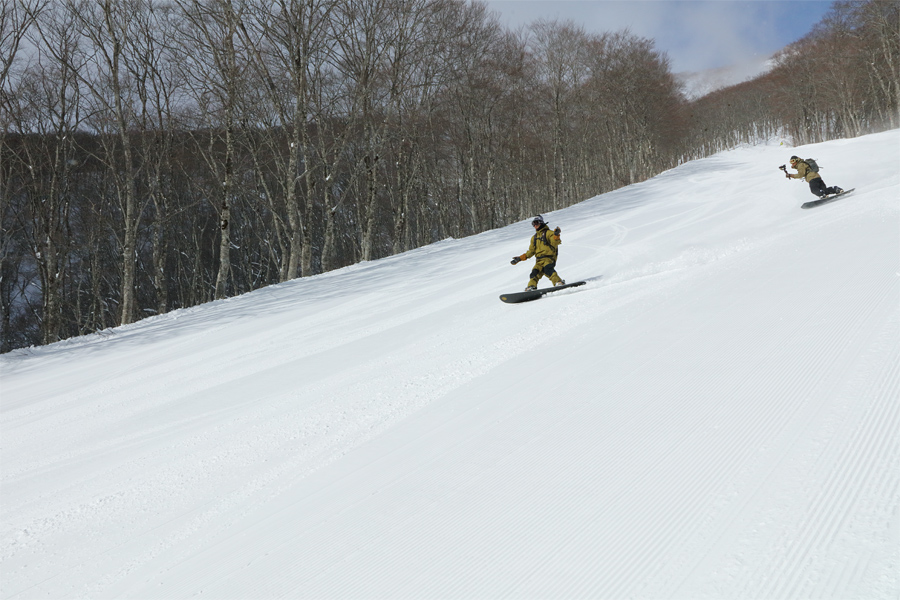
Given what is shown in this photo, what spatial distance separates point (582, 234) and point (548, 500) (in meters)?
13.1

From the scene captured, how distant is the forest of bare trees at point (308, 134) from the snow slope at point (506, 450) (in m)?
12.3

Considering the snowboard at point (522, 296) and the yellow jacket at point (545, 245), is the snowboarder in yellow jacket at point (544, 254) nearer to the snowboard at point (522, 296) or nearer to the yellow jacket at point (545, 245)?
the yellow jacket at point (545, 245)

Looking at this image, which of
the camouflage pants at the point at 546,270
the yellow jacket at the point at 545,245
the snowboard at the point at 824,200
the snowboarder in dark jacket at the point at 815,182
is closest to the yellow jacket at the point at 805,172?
the snowboarder in dark jacket at the point at 815,182

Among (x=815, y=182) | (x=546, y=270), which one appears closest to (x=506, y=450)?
(x=546, y=270)

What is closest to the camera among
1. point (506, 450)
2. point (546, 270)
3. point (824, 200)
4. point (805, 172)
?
point (506, 450)

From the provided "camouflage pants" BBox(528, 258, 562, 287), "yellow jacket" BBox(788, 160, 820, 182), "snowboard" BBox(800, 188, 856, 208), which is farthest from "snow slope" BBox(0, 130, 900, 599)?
"yellow jacket" BBox(788, 160, 820, 182)

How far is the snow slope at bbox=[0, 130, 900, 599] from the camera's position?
2814 millimetres

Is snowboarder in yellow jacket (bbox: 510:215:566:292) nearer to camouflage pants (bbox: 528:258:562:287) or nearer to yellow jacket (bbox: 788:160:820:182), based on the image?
camouflage pants (bbox: 528:258:562:287)

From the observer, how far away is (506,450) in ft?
13.6

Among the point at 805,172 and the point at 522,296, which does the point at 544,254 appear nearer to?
the point at 522,296

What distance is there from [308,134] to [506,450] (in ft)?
72.7

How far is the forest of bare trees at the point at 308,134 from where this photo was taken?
62.1ft

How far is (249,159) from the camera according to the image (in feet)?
109

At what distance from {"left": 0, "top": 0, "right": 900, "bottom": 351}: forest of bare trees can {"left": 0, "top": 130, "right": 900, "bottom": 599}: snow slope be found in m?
12.3
